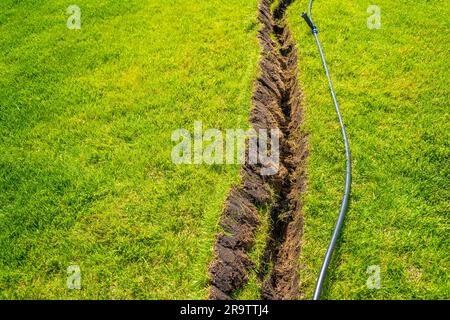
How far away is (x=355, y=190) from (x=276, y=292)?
1.59 meters

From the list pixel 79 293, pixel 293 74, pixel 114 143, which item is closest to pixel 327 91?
pixel 293 74

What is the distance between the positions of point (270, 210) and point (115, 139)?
2.41 metres

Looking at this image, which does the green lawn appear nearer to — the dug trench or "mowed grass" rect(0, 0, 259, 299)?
"mowed grass" rect(0, 0, 259, 299)

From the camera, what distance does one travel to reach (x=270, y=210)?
4504mm

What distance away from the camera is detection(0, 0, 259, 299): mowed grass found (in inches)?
156

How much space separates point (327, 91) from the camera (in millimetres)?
5934

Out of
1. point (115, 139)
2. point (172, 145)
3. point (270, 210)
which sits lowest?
point (270, 210)

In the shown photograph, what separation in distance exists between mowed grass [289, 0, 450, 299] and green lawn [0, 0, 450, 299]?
20mm

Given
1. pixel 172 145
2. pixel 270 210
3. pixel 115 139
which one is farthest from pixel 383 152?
pixel 115 139

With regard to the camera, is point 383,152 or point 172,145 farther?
point 172,145

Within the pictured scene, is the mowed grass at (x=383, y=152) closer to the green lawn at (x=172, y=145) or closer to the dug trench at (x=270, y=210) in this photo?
the green lawn at (x=172, y=145)

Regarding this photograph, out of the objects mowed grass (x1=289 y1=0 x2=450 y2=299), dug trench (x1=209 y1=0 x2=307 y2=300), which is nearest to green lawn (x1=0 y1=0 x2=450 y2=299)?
mowed grass (x1=289 y1=0 x2=450 y2=299)

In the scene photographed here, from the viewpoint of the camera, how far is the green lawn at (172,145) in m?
3.93

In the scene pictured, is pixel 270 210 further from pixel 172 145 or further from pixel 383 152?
pixel 383 152
